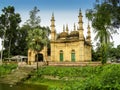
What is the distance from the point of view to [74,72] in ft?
117

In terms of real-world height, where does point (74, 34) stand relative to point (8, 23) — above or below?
below

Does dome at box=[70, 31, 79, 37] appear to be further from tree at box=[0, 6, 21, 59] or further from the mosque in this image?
tree at box=[0, 6, 21, 59]

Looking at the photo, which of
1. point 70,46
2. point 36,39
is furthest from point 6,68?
point 70,46

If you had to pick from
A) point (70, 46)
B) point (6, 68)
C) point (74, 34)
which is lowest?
point (6, 68)

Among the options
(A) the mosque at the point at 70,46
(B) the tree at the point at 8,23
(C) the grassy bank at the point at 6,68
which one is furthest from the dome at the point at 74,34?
(B) the tree at the point at 8,23

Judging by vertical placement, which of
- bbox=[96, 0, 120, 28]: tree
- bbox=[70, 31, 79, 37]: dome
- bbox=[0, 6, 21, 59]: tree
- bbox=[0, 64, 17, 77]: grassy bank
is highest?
bbox=[0, 6, 21, 59]: tree

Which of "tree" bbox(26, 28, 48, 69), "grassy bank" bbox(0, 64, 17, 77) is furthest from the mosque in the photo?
"grassy bank" bbox(0, 64, 17, 77)

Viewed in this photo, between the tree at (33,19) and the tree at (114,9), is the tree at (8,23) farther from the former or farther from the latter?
the tree at (114,9)

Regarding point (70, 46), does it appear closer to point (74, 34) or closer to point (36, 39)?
point (74, 34)

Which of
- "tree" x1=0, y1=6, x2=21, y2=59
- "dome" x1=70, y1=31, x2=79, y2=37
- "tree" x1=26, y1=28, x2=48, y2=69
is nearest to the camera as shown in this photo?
"tree" x1=26, y1=28, x2=48, y2=69

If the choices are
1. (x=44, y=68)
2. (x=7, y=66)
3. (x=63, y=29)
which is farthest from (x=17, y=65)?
(x=63, y=29)

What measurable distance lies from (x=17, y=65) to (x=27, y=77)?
5.41 meters

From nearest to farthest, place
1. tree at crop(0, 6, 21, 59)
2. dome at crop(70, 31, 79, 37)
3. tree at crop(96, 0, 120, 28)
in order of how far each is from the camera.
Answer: tree at crop(96, 0, 120, 28), dome at crop(70, 31, 79, 37), tree at crop(0, 6, 21, 59)

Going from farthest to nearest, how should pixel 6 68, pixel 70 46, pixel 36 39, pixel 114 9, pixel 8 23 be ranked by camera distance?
pixel 8 23, pixel 70 46, pixel 36 39, pixel 6 68, pixel 114 9
